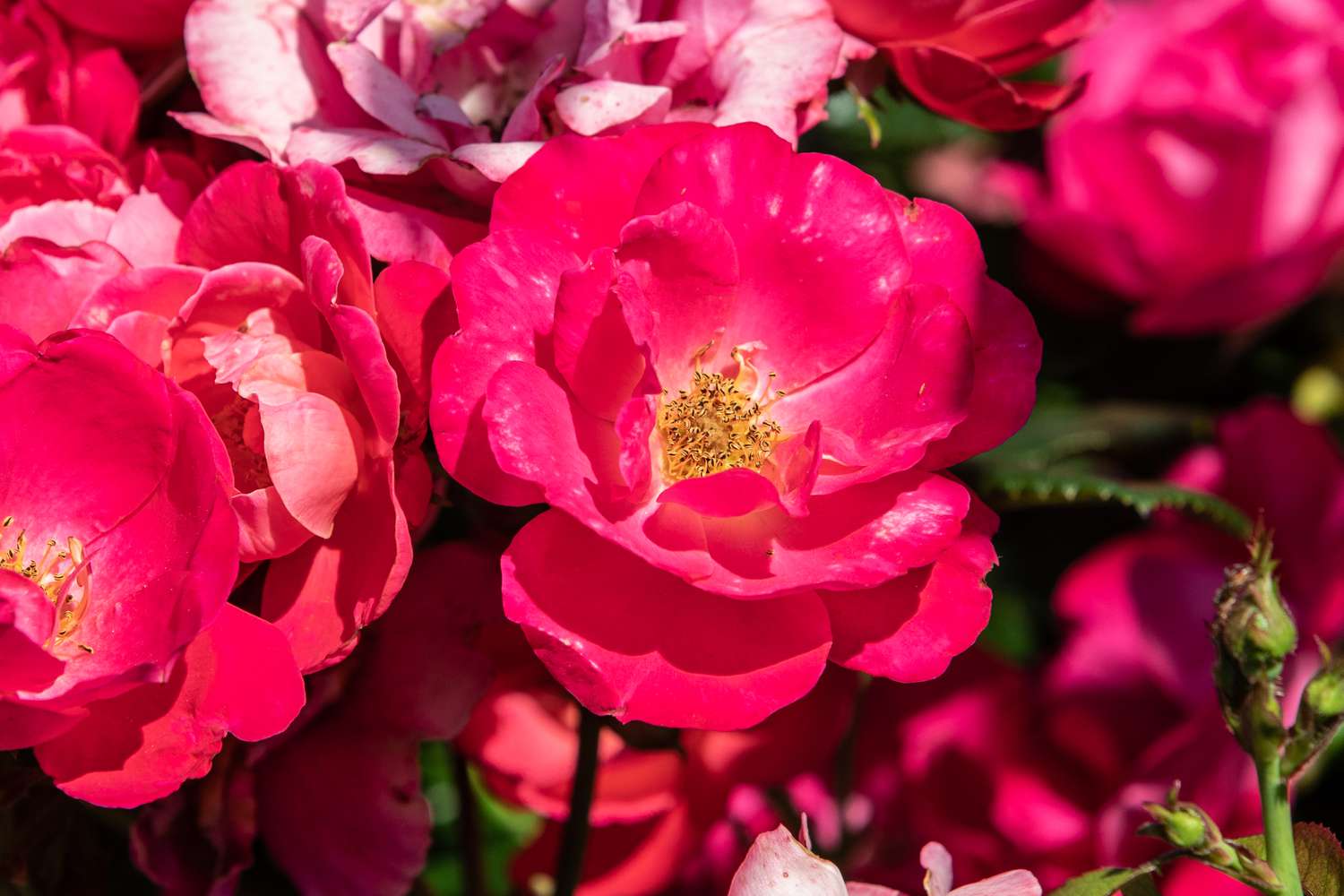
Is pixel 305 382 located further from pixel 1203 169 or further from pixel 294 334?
pixel 1203 169

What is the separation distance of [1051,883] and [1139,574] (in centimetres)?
25

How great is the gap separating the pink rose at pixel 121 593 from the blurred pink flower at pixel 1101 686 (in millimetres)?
500

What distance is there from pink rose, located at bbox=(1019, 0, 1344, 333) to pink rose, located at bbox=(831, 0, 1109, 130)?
424 millimetres

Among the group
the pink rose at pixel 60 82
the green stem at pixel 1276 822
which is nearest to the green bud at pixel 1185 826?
the green stem at pixel 1276 822

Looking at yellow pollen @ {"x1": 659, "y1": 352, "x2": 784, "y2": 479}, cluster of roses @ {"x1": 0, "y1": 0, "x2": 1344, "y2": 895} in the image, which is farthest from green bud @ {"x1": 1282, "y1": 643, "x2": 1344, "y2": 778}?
yellow pollen @ {"x1": 659, "y1": 352, "x2": 784, "y2": 479}

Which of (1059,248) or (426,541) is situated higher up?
(426,541)

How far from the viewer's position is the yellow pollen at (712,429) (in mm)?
636

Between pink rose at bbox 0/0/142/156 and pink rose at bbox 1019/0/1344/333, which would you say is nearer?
pink rose at bbox 0/0/142/156

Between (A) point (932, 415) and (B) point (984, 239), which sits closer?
(A) point (932, 415)

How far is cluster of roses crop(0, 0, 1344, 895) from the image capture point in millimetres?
517

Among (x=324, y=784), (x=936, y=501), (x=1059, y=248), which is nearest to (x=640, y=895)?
(x=324, y=784)

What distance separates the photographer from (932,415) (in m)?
0.54

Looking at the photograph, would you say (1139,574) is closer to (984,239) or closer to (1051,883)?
(1051,883)

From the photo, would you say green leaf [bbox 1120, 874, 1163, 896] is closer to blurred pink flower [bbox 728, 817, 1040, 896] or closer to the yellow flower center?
blurred pink flower [bbox 728, 817, 1040, 896]
